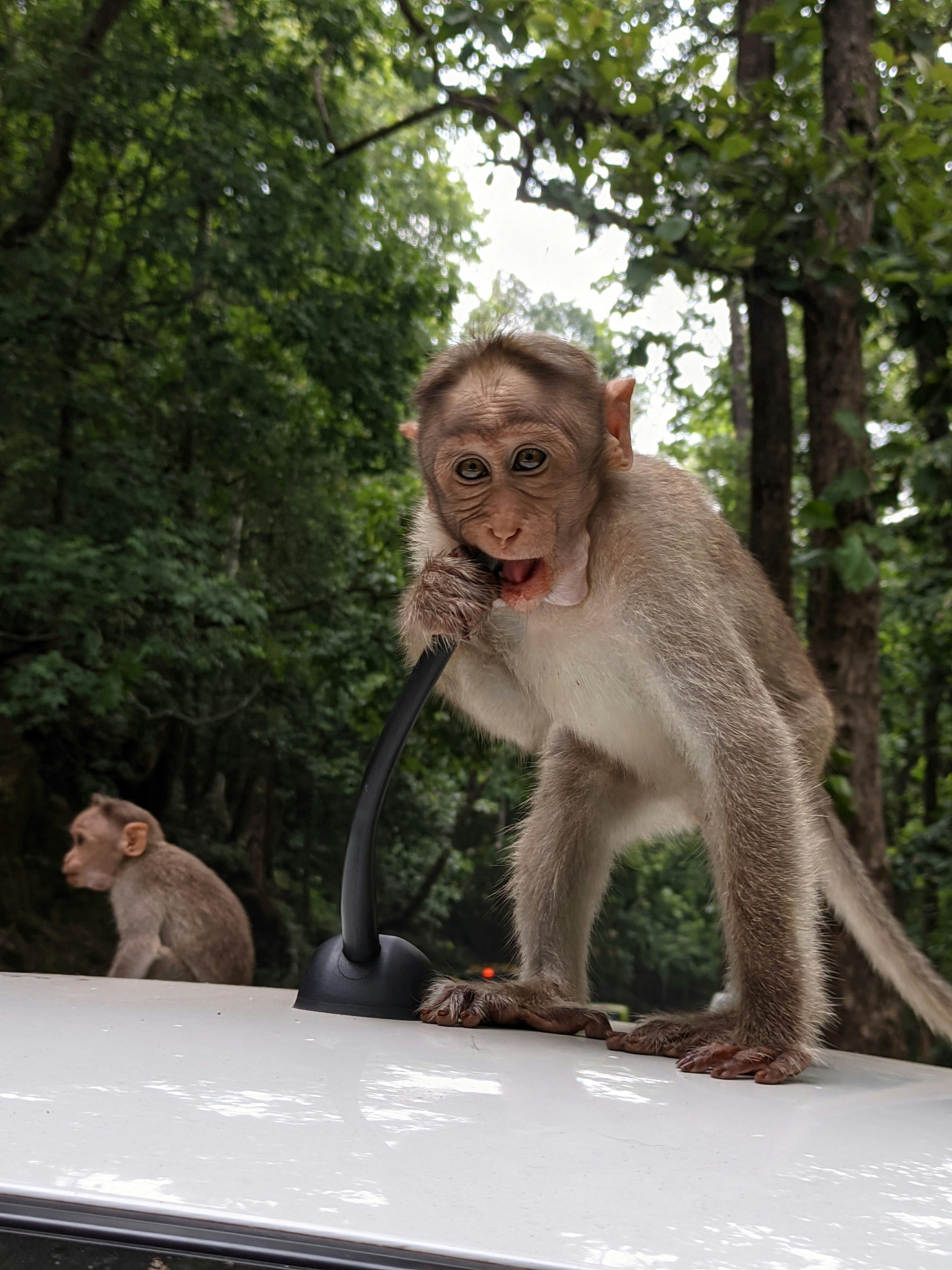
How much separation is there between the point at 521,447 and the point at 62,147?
22.8 feet

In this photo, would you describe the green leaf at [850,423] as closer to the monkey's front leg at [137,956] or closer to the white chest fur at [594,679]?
the white chest fur at [594,679]

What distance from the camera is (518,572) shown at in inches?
98.7

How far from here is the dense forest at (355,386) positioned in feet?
15.9

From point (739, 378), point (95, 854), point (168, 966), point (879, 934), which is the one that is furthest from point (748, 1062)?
point (739, 378)

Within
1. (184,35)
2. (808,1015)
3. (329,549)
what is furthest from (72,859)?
(184,35)

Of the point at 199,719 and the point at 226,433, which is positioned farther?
the point at 199,719

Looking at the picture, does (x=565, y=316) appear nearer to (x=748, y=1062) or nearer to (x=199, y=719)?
(x=199, y=719)

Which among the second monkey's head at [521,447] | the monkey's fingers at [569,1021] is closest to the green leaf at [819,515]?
the second monkey's head at [521,447]

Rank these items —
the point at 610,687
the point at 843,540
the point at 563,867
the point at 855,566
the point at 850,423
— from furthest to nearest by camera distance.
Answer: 1. the point at 843,540
2. the point at 850,423
3. the point at 855,566
4. the point at 563,867
5. the point at 610,687

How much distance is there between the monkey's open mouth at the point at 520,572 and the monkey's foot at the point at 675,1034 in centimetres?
90

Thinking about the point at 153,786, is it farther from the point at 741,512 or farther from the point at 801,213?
the point at 801,213

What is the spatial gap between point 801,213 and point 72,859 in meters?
4.10

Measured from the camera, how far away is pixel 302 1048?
4.91ft

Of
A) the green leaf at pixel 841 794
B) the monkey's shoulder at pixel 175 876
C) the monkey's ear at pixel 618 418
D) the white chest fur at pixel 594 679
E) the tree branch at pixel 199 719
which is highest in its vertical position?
the tree branch at pixel 199 719
